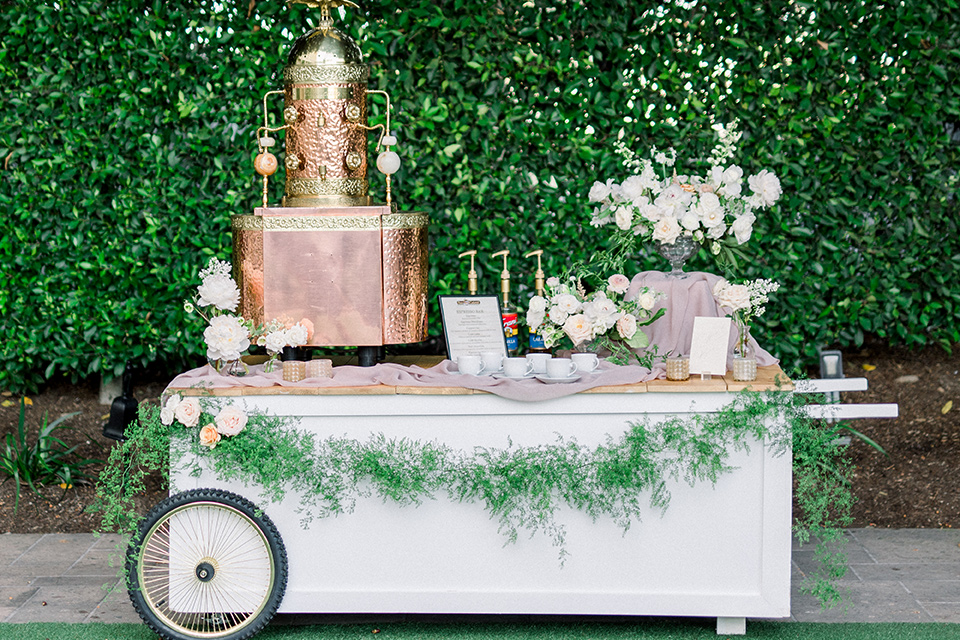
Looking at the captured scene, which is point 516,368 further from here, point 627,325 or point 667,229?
point 667,229

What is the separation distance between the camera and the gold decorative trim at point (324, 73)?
3.73 m

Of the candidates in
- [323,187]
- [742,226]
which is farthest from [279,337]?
[742,226]

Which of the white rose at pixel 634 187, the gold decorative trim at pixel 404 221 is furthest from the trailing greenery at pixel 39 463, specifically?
the white rose at pixel 634 187

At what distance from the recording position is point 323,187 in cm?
379

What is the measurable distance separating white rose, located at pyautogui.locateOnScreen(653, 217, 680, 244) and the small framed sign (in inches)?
27.6

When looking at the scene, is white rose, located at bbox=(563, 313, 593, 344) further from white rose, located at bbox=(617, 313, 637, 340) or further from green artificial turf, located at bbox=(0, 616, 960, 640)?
green artificial turf, located at bbox=(0, 616, 960, 640)

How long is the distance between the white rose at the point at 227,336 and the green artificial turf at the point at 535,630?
0.98 m

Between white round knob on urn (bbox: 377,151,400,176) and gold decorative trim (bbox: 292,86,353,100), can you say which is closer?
gold decorative trim (bbox: 292,86,353,100)

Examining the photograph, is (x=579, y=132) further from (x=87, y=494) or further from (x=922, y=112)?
(x=87, y=494)

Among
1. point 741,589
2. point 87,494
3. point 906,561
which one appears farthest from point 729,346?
point 87,494

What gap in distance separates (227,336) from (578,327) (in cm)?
121

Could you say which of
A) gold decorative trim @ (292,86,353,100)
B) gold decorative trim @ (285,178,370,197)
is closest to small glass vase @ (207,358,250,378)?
gold decorative trim @ (285,178,370,197)

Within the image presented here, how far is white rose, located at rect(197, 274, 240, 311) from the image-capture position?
3.57 meters

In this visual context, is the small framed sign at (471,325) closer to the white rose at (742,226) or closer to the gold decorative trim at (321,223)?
the gold decorative trim at (321,223)
